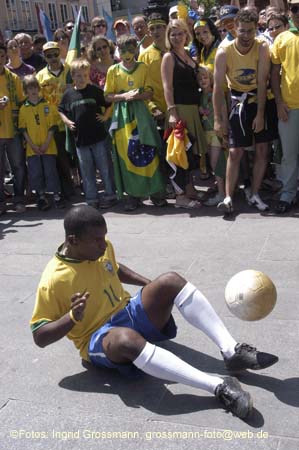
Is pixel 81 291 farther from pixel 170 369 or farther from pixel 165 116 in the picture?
pixel 165 116

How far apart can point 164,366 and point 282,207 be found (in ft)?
12.0

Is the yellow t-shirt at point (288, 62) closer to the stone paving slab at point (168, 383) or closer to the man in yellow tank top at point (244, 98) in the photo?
the man in yellow tank top at point (244, 98)

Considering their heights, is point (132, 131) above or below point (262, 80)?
below

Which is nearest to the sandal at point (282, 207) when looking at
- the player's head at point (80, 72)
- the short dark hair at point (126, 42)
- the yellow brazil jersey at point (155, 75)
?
the yellow brazil jersey at point (155, 75)

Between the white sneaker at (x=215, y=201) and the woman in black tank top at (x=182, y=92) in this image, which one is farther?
the white sneaker at (x=215, y=201)

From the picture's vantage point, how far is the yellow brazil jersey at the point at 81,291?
3.28 m

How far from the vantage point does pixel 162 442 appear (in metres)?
2.85

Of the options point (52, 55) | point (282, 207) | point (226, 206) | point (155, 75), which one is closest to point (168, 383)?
point (226, 206)

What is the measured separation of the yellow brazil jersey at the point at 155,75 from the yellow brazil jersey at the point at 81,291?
13.0 feet

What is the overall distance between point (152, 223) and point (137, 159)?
941mm

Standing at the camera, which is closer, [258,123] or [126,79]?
[258,123]

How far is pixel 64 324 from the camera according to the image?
3141 millimetres

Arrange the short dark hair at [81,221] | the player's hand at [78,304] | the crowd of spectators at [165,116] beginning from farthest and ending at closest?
the crowd of spectators at [165,116]
the short dark hair at [81,221]
the player's hand at [78,304]

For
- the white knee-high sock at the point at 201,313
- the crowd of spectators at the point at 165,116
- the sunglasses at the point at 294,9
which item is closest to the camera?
the white knee-high sock at the point at 201,313
